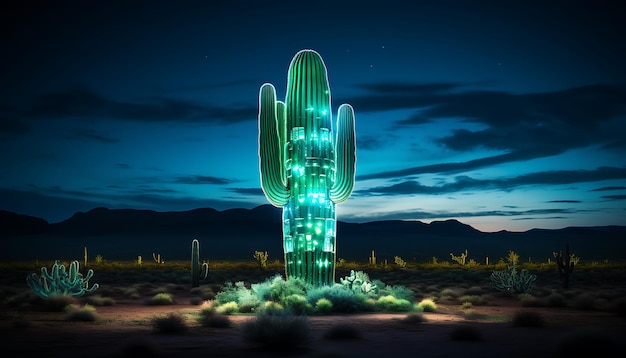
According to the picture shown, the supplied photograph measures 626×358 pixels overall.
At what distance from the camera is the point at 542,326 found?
629 inches

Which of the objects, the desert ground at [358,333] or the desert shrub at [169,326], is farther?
the desert shrub at [169,326]

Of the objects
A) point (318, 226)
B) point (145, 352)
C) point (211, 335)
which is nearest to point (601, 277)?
point (318, 226)

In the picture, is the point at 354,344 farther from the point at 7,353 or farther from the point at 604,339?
the point at 7,353

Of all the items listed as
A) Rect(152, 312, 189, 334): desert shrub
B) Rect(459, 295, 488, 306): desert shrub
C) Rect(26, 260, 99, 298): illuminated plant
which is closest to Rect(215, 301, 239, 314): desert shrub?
Rect(152, 312, 189, 334): desert shrub

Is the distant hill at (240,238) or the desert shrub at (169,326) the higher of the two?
the distant hill at (240,238)

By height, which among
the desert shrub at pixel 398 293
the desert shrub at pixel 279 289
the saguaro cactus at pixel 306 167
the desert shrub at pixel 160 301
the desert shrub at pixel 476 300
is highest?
the saguaro cactus at pixel 306 167

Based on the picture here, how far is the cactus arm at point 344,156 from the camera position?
22.2 m

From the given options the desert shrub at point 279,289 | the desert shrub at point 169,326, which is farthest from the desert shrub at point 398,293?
the desert shrub at point 169,326

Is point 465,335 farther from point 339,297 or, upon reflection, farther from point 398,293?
point 398,293

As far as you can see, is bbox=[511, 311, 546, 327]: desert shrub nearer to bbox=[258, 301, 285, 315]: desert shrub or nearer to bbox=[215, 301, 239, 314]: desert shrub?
bbox=[258, 301, 285, 315]: desert shrub

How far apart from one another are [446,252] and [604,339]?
357 ft

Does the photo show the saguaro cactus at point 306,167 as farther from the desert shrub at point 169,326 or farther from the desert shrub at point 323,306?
the desert shrub at point 169,326

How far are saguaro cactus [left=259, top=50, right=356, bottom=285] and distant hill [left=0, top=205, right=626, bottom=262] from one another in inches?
3286

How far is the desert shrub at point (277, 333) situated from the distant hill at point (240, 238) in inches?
3661
